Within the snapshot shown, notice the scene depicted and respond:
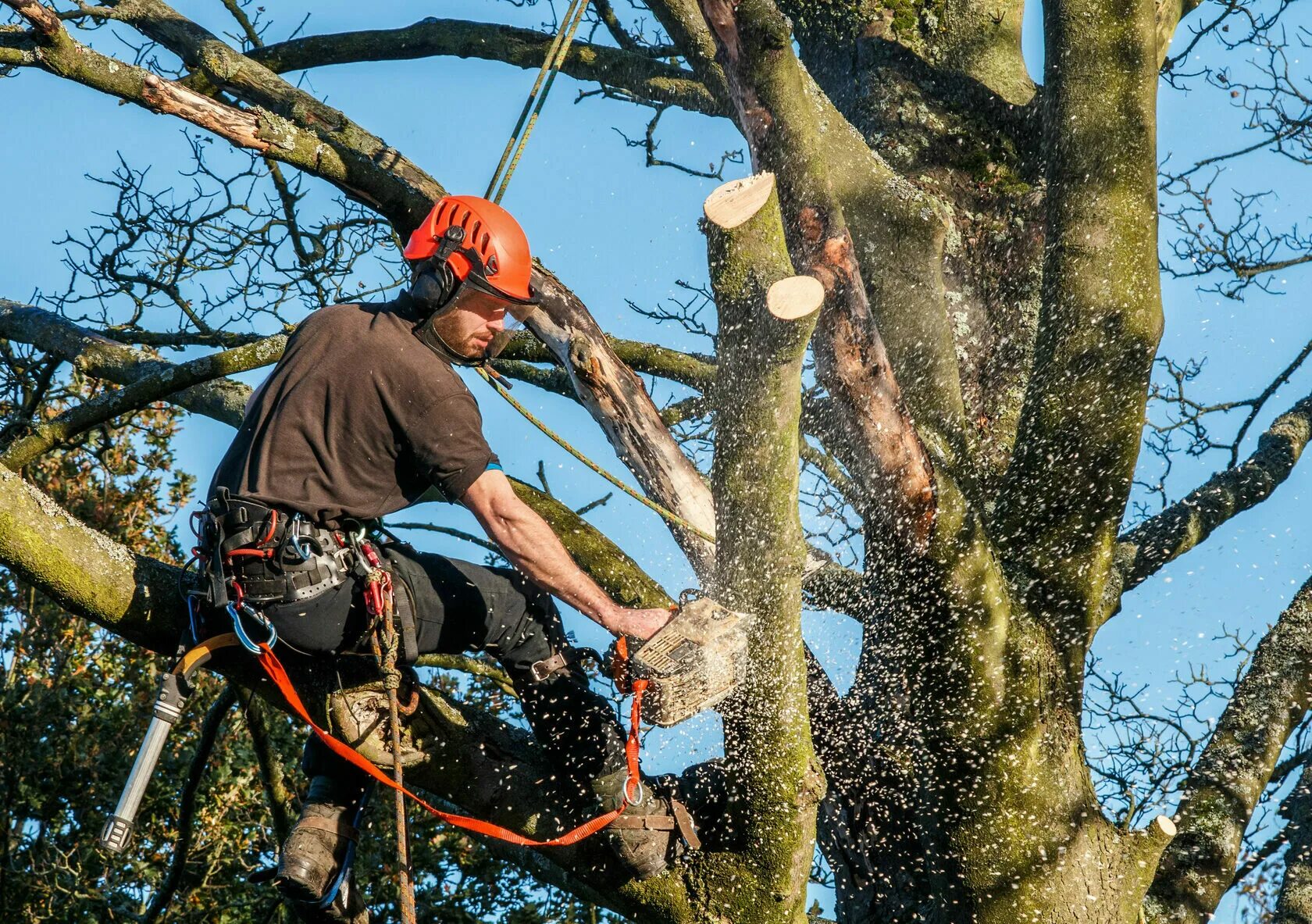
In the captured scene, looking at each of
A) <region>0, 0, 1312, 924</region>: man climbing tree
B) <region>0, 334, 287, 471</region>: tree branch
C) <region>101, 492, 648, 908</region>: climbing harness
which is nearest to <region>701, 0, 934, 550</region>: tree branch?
<region>0, 0, 1312, 924</region>: man climbing tree

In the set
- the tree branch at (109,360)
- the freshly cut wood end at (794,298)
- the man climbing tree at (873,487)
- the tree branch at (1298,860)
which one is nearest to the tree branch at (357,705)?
the man climbing tree at (873,487)

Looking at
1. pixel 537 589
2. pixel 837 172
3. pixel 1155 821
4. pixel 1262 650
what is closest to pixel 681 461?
pixel 537 589

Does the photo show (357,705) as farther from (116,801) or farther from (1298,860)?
(116,801)

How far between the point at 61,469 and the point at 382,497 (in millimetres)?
4648

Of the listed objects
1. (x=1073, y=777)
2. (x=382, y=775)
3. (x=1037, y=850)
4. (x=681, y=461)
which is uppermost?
(x=681, y=461)

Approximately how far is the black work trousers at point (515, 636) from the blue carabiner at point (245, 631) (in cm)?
15

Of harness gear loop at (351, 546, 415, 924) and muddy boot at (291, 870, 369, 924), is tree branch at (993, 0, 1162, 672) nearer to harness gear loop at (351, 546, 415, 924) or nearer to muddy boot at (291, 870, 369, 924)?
harness gear loop at (351, 546, 415, 924)

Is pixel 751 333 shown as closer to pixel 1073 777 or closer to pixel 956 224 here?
pixel 1073 777

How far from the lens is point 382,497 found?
3180 mm

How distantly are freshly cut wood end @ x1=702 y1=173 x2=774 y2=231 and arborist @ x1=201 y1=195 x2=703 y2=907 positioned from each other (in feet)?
2.05

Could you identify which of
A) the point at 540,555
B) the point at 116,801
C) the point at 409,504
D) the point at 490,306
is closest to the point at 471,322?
the point at 490,306

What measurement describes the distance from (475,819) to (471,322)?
4.31ft

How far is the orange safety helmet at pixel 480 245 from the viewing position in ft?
11.0

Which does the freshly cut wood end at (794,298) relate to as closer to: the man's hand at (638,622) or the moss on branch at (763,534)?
the moss on branch at (763,534)
